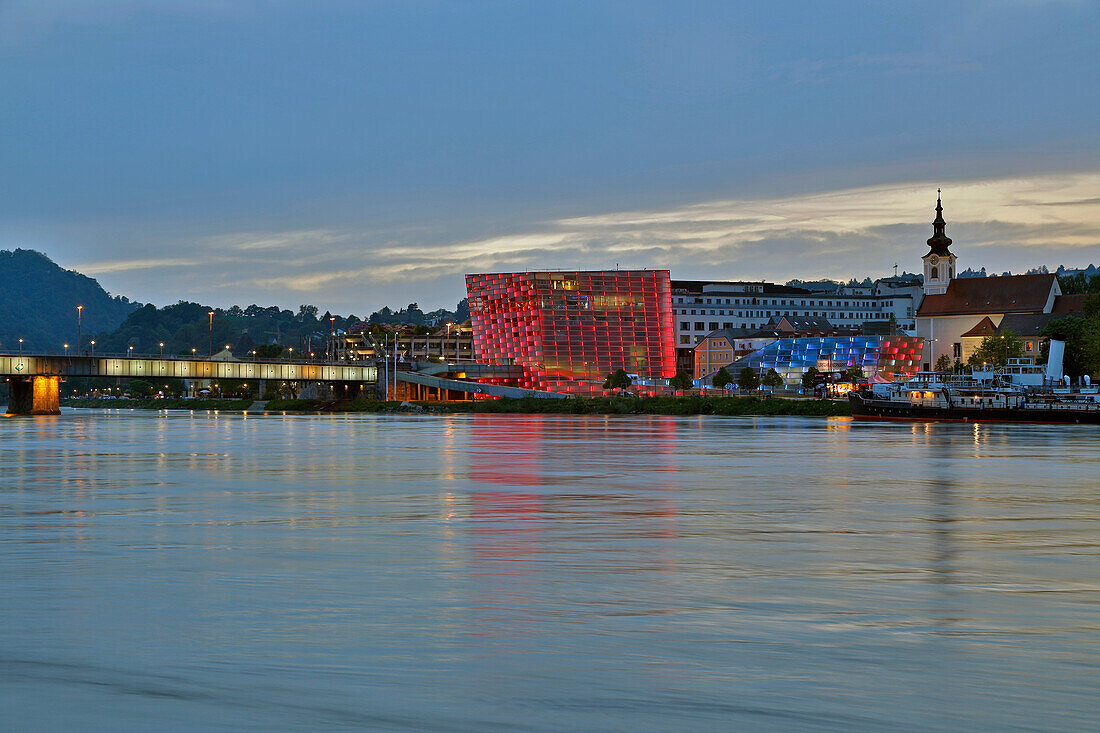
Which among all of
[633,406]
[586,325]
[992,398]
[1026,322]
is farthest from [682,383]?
[1026,322]

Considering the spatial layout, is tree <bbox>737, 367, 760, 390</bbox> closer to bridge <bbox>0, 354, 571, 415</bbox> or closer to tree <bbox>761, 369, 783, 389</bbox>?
tree <bbox>761, 369, 783, 389</bbox>

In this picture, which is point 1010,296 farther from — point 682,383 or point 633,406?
point 633,406

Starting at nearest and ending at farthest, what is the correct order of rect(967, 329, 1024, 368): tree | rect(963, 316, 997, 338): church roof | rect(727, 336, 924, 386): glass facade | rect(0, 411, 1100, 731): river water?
rect(0, 411, 1100, 731): river water
rect(967, 329, 1024, 368): tree
rect(727, 336, 924, 386): glass facade
rect(963, 316, 997, 338): church roof

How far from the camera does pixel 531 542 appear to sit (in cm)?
2031

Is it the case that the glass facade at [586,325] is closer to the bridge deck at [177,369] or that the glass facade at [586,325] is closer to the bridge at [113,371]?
the bridge deck at [177,369]

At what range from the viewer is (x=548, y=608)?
1397 centimetres

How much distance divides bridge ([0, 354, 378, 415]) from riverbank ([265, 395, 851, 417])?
10363mm

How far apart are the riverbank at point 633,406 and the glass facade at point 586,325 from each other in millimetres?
25825

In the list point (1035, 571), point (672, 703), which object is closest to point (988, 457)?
point (1035, 571)

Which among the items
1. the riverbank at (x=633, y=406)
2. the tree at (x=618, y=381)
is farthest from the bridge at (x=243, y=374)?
the riverbank at (x=633, y=406)

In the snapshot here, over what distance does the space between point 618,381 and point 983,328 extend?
228 ft

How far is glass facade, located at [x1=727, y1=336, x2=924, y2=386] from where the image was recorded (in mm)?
174125

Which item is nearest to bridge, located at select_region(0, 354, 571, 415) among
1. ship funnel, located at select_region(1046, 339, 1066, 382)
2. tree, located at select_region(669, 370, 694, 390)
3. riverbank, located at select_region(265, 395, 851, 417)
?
riverbank, located at select_region(265, 395, 851, 417)

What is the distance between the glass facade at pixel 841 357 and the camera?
571 ft
